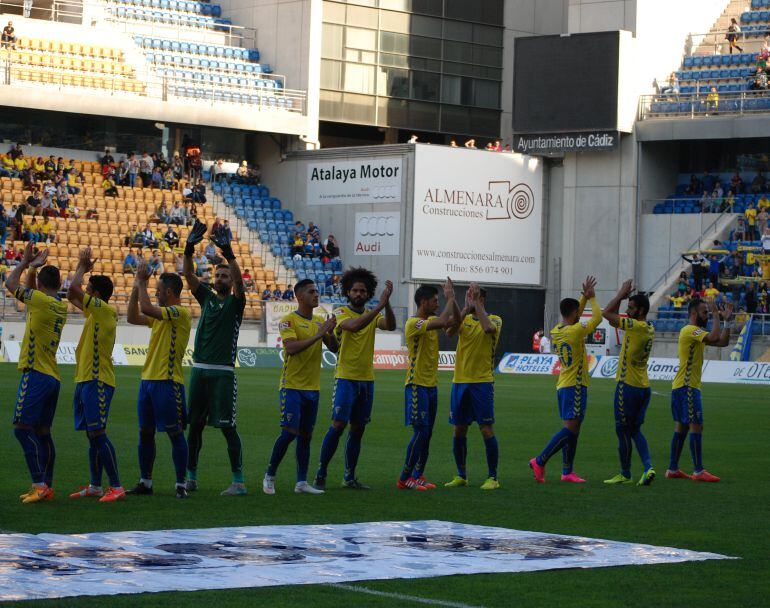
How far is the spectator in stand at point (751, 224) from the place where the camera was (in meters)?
50.7

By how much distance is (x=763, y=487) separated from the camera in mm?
15703

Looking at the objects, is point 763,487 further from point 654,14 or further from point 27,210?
point 654,14

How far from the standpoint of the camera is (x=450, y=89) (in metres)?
60.9

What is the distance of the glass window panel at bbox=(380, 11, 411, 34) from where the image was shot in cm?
5909

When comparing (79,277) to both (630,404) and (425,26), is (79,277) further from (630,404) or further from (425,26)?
(425,26)

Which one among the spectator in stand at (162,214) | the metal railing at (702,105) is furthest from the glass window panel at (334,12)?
the metal railing at (702,105)

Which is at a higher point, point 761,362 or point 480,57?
point 480,57

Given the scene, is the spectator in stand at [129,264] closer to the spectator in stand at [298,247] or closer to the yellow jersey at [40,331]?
the spectator in stand at [298,247]

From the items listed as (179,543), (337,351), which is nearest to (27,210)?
(337,351)

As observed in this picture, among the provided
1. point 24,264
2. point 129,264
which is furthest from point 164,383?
→ point 129,264

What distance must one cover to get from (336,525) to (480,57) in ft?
171

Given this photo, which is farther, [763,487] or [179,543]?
[763,487]

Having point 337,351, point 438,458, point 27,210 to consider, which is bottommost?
point 438,458

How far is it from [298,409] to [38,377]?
8.14ft
